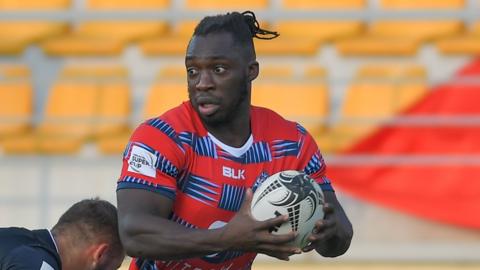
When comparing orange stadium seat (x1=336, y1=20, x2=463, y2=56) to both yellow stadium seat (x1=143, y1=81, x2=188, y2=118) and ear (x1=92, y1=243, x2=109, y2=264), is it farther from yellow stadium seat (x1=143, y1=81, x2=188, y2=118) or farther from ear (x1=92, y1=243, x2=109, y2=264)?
ear (x1=92, y1=243, x2=109, y2=264)

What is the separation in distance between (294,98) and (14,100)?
196 cm

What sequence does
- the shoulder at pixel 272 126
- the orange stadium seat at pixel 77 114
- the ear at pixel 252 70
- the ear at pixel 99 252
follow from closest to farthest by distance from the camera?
the ear at pixel 252 70, the shoulder at pixel 272 126, the ear at pixel 99 252, the orange stadium seat at pixel 77 114

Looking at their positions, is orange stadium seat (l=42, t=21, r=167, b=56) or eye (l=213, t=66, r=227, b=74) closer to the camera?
eye (l=213, t=66, r=227, b=74)

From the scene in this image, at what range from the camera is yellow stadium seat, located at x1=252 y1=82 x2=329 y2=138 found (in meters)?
7.47

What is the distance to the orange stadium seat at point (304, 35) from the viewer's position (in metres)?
7.68

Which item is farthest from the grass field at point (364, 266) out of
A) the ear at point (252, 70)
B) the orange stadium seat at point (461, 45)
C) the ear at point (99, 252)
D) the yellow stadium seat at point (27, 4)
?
the ear at point (252, 70)

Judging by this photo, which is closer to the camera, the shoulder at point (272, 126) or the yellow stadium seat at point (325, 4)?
the shoulder at point (272, 126)

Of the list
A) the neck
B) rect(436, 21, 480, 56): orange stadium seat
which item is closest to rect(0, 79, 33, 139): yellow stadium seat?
rect(436, 21, 480, 56): orange stadium seat

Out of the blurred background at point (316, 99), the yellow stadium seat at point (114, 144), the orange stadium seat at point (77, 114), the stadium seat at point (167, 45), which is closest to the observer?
the blurred background at point (316, 99)

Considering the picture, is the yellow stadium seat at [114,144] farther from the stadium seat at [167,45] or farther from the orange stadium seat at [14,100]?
the stadium seat at [167,45]

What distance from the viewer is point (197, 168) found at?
3.23 metres

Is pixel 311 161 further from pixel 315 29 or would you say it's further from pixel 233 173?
pixel 315 29

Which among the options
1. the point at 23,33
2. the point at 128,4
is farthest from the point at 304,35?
the point at 23,33

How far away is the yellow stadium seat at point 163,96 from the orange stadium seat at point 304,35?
0.61 metres
